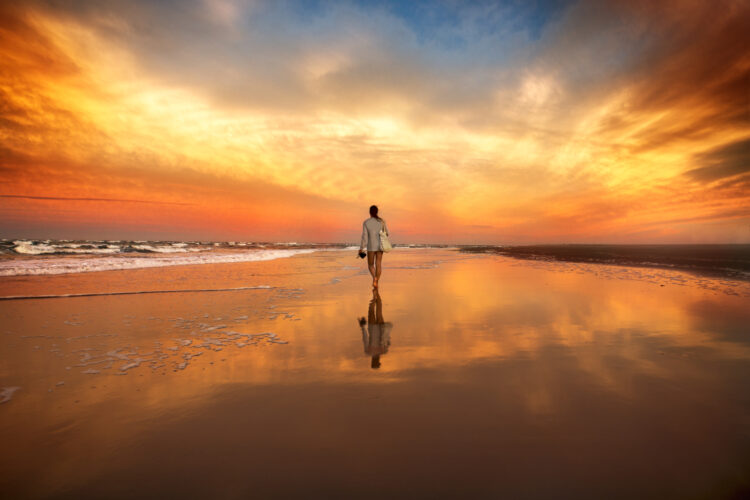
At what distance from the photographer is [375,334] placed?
623 centimetres

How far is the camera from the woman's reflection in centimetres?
517

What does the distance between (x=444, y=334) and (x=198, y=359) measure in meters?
3.79

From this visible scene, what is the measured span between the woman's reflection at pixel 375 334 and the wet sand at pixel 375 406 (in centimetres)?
5

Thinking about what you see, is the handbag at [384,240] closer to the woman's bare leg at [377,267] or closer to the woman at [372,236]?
the woman at [372,236]

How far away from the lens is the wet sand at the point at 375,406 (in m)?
2.48

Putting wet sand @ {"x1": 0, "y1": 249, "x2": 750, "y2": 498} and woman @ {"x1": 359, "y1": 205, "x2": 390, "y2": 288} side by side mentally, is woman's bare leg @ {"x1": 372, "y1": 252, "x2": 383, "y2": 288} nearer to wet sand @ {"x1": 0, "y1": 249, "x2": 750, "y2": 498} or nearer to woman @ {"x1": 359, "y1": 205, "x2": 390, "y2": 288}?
woman @ {"x1": 359, "y1": 205, "x2": 390, "y2": 288}

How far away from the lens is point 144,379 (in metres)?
4.23

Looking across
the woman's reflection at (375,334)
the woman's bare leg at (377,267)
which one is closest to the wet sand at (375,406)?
the woman's reflection at (375,334)

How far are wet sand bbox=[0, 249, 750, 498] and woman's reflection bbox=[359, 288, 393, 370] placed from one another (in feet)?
0.18

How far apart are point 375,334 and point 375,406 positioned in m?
2.73

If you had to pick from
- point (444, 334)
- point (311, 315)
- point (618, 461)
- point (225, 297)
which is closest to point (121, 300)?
point (225, 297)

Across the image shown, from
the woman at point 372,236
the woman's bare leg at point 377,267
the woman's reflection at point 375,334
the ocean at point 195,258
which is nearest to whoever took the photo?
the woman's reflection at point 375,334

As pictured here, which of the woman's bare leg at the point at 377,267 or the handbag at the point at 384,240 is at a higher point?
the handbag at the point at 384,240

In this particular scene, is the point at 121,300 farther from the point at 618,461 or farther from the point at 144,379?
the point at 618,461
